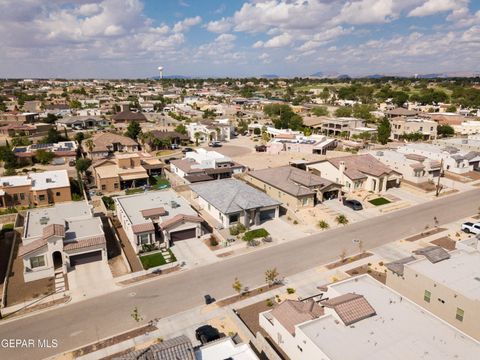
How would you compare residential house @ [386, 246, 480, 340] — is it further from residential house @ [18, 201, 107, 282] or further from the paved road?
residential house @ [18, 201, 107, 282]

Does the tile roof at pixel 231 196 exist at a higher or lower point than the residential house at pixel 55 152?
lower

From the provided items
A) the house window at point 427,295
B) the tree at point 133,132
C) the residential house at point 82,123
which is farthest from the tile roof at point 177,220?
the residential house at point 82,123

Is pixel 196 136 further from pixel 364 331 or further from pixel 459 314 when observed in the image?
pixel 364 331

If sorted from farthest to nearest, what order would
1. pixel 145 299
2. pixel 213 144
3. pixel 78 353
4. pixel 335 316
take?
pixel 213 144 → pixel 145 299 → pixel 78 353 → pixel 335 316

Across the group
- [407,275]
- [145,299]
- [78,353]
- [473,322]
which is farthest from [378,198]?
[78,353]

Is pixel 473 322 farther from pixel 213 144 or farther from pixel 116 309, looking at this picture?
pixel 213 144

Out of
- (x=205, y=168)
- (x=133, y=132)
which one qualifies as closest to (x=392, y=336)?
(x=205, y=168)

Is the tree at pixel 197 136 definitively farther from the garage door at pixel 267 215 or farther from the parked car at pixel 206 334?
the parked car at pixel 206 334
